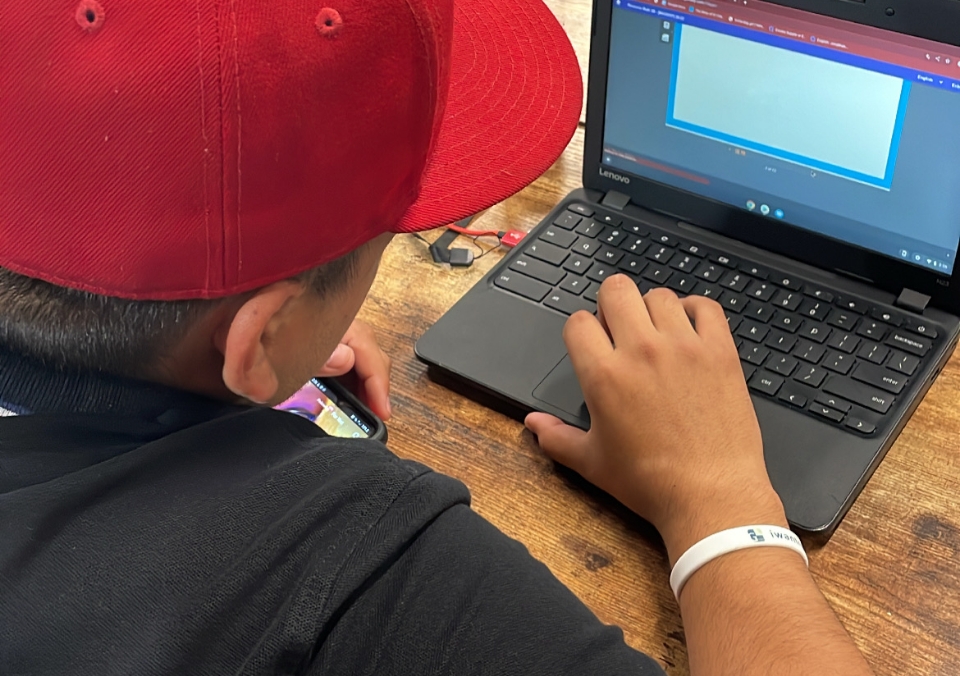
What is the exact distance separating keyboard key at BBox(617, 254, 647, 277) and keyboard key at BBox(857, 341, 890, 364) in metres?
0.20

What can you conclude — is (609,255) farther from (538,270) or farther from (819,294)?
(819,294)

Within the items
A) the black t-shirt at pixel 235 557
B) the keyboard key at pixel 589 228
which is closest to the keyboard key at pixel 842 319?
the keyboard key at pixel 589 228

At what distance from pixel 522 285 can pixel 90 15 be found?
0.49 metres

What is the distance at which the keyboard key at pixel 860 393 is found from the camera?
674 millimetres

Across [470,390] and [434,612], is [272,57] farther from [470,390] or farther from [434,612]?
[470,390]

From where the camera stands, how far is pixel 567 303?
79cm

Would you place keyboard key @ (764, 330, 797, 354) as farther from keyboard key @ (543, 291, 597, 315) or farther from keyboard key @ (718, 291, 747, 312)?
keyboard key @ (543, 291, 597, 315)

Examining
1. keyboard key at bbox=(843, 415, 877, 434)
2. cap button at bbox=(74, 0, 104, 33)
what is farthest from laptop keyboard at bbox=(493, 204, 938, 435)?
cap button at bbox=(74, 0, 104, 33)

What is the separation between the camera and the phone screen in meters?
0.71

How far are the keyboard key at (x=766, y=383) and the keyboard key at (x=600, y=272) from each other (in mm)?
163

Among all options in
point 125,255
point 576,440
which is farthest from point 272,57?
point 576,440

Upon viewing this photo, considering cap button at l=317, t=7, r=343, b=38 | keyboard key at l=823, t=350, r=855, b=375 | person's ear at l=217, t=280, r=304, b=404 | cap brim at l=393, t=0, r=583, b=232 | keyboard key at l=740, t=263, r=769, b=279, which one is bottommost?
keyboard key at l=823, t=350, r=855, b=375

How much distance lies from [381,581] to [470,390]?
323 mm

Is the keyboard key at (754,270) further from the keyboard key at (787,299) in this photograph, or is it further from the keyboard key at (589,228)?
the keyboard key at (589,228)
